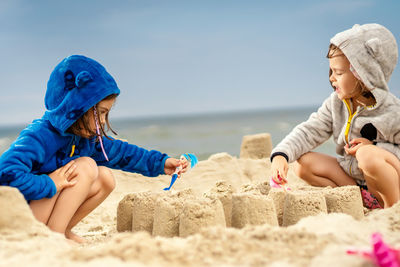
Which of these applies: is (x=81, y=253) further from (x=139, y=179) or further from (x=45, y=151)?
(x=139, y=179)

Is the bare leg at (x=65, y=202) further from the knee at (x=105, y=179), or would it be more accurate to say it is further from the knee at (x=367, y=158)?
the knee at (x=367, y=158)

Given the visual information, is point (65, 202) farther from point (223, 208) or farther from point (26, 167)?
point (223, 208)

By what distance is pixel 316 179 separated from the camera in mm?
2840

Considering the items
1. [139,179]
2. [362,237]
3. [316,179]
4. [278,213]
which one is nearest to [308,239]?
[362,237]

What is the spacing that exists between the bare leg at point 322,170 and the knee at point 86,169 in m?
1.47

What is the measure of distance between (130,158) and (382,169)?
1501 millimetres

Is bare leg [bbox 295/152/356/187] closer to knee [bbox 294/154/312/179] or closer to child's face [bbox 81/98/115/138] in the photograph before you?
knee [bbox 294/154/312/179]

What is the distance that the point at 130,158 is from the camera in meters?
2.43

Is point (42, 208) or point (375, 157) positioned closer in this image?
point (42, 208)

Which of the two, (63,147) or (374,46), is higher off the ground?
(374,46)

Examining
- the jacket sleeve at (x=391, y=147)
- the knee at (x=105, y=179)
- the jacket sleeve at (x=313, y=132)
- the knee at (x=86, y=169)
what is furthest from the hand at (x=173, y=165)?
the jacket sleeve at (x=391, y=147)

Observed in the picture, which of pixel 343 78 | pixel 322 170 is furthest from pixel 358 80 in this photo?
pixel 322 170

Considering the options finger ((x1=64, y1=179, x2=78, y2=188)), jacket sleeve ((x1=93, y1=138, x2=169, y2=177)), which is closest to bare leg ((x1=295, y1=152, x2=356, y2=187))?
jacket sleeve ((x1=93, y1=138, x2=169, y2=177))

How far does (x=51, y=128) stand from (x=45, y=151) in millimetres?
124
